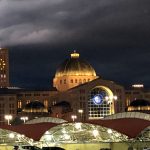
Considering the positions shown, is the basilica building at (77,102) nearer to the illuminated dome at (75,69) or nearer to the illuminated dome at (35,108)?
the illuminated dome at (35,108)

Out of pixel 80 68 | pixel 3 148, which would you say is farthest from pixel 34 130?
pixel 80 68

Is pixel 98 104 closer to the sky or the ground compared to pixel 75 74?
closer to the ground

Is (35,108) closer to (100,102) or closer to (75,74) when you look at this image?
(100,102)

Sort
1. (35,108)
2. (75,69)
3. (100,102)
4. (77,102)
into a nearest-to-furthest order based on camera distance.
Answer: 1. (35,108)
2. (77,102)
3. (100,102)
4. (75,69)

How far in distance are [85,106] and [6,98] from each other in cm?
2476

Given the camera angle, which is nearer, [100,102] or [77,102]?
[77,102]

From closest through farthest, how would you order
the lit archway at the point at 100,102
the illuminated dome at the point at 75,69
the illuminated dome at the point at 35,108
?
the illuminated dome at the point at 35,108, the lit archway at the point at 100,102, the illuminated dome at the point at 75,69

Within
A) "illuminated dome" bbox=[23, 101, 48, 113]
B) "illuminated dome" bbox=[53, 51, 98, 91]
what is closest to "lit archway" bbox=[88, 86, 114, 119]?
"illuminated dome" bbox=[23, 101, 48, 113]

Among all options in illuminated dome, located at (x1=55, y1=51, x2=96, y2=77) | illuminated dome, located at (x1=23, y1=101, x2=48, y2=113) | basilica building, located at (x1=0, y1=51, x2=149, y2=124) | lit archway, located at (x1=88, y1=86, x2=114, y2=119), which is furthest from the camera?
illuminated dome, located at (x1=55, y1=51, x2=96, y2=77)

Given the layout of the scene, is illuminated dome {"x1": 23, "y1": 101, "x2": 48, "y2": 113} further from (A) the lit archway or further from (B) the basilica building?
(A) the lit archway

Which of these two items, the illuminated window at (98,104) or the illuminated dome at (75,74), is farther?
the illuminated dome at (75,74)

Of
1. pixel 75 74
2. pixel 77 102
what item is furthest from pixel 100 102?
pixel 75 74

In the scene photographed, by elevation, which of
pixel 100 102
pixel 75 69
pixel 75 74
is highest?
pixel 75 69

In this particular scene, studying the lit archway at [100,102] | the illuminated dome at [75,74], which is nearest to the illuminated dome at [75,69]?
the illuminated dome at [75,74]
